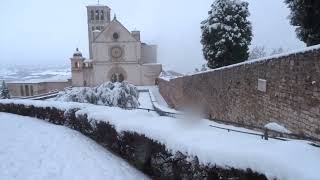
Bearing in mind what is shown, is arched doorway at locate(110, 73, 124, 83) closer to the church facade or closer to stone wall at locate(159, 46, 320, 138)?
the church facade

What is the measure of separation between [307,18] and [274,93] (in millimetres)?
4140

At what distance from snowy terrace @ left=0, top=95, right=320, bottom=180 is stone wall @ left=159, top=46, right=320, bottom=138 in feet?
6.47

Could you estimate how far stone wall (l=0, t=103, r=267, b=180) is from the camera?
4387mm

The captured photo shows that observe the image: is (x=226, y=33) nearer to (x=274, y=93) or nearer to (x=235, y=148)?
(x=274, y=93)

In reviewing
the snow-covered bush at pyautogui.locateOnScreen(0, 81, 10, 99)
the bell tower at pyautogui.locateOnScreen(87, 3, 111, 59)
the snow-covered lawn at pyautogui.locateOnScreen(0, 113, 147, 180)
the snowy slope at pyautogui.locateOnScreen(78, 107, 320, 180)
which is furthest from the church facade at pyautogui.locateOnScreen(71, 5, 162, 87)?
the snowy slope at pyautogui.locateOnScreen(78, 107, 320, 180)

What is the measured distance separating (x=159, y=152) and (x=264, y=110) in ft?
13.8

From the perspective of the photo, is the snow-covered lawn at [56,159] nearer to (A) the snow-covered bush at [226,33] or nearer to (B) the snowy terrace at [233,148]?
(B) the snowy terrace at [233,148]

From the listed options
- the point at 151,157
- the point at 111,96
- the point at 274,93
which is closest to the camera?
the point at 151,157

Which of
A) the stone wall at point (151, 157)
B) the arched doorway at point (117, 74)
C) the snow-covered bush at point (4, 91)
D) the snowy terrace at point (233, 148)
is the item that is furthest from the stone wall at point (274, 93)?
the snow-covered bush at point (4, 91)

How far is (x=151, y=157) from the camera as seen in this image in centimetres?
633

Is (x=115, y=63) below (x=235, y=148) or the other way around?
the other way around

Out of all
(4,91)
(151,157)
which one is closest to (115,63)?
(4,91)

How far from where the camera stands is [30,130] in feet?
37.8

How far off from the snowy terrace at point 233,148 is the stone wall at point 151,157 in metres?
0.09
